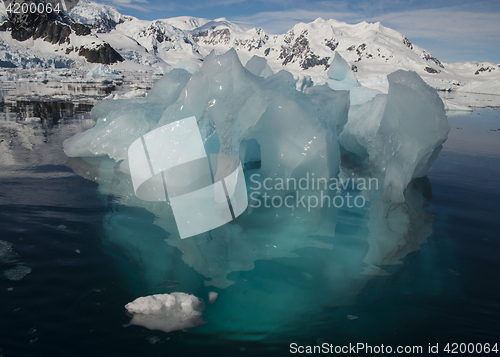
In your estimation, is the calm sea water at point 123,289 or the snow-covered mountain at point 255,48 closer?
the calm sea water at point 123,289

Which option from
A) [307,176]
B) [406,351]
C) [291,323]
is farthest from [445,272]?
[307,176]

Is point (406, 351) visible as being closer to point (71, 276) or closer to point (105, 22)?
point (71, 276)

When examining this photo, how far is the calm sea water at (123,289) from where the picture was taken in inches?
57.2

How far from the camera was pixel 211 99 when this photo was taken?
3.34 m

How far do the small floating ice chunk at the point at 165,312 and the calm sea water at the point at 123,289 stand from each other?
49mm

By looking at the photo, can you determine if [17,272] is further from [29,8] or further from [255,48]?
[255,48]

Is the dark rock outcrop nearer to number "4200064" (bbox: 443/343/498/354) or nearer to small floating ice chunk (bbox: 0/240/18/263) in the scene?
small floating ice chunk (bbox: 0/240/18/263)

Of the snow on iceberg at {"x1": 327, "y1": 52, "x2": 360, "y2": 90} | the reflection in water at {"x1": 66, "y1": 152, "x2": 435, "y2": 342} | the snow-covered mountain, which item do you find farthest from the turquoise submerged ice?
the snow-covered mountain

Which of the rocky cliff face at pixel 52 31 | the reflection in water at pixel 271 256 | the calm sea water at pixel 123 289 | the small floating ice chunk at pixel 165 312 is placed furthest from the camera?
the rocky cliff face at pixel 52 31

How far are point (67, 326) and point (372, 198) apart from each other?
3.10m

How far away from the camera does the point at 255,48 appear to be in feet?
479

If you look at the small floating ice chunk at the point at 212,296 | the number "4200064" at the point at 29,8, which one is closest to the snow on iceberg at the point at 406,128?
the small floating ice chunk at the point at 212,296

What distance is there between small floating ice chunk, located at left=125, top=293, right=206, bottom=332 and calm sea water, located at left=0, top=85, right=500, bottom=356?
0.05 metres

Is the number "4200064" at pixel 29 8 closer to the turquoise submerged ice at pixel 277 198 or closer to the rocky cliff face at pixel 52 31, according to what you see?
the rocky cliff face at pixel 52 31
